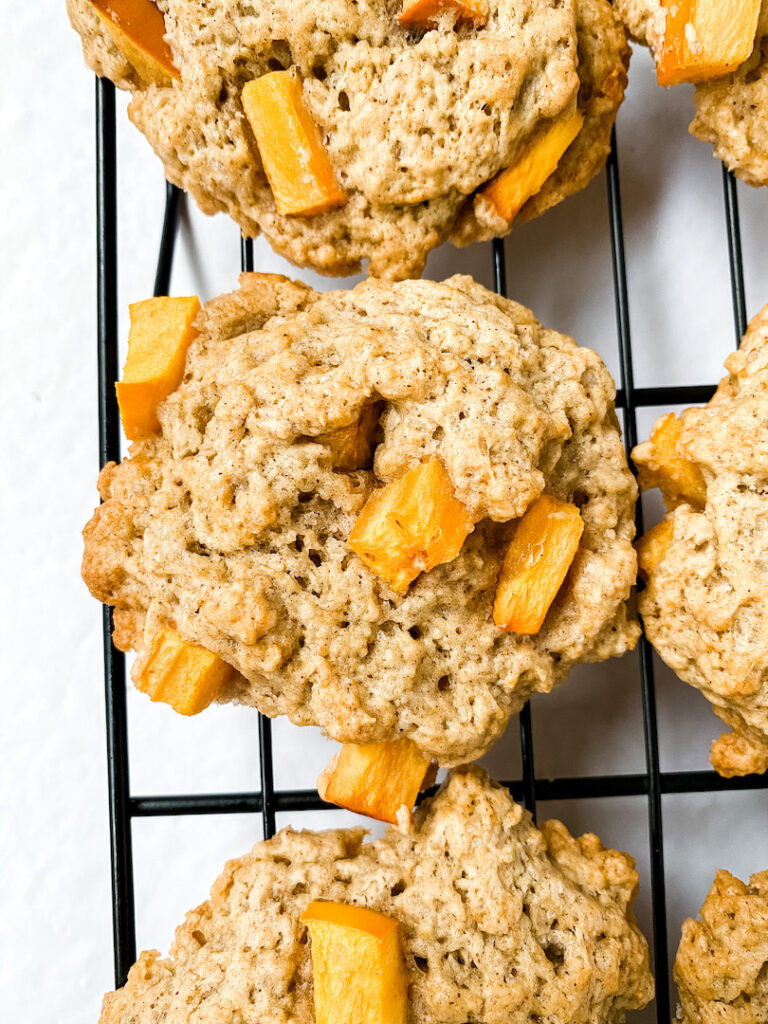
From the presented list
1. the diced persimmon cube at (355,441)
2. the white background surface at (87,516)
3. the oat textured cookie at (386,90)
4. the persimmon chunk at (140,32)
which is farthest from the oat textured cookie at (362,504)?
the white background surface at (87,516)

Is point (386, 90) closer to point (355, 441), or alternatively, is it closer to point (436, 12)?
point (436, 12)

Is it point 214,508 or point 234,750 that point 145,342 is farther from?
point 234,750

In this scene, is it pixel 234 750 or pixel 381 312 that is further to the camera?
pixel 234 750

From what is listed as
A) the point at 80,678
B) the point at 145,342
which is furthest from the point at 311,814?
the point at 145,342

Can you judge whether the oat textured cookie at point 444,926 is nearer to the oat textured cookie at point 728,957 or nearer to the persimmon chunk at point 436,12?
the oat textured cookie at point 728,957

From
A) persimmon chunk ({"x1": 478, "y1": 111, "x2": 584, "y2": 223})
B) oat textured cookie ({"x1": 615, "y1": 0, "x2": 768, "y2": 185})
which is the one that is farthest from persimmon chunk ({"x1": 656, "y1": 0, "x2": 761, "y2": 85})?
persimmon chunk ({"x1": 478, "y1": 111, "x2": 584, "y2": 223})
